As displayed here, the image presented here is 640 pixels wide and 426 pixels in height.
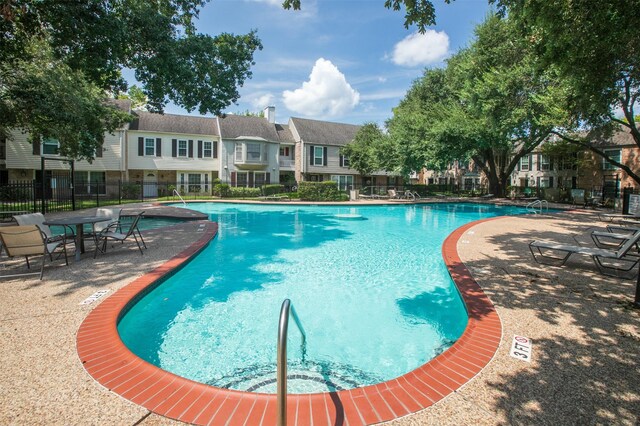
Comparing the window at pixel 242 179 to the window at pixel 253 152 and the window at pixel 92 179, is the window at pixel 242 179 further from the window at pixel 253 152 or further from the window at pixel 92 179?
the window at pixel 92 179

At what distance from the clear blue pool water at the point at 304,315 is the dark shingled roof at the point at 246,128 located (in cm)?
2565

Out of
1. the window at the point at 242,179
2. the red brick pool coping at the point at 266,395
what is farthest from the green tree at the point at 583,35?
the window at the point at 242,179

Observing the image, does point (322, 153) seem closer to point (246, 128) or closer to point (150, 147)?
point (246, 128)

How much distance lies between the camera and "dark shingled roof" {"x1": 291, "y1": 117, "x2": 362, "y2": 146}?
37.2 m

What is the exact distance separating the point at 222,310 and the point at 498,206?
86.5ft

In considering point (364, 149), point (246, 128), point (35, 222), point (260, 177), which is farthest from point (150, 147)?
point (35, 222)

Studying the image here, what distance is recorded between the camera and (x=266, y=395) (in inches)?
111

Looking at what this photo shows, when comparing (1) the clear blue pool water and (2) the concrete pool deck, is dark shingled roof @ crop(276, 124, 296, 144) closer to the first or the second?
(1) the clear blue pool water

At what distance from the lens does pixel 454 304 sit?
605 centimetres

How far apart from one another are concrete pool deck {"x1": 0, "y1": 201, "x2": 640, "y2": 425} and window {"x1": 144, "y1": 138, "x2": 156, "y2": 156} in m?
27.1

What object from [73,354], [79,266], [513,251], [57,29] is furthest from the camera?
[57,29]

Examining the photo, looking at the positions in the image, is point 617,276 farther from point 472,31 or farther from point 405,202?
point 472,31

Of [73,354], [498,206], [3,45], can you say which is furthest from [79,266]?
[498,206]

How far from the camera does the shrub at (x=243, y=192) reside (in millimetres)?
29000
